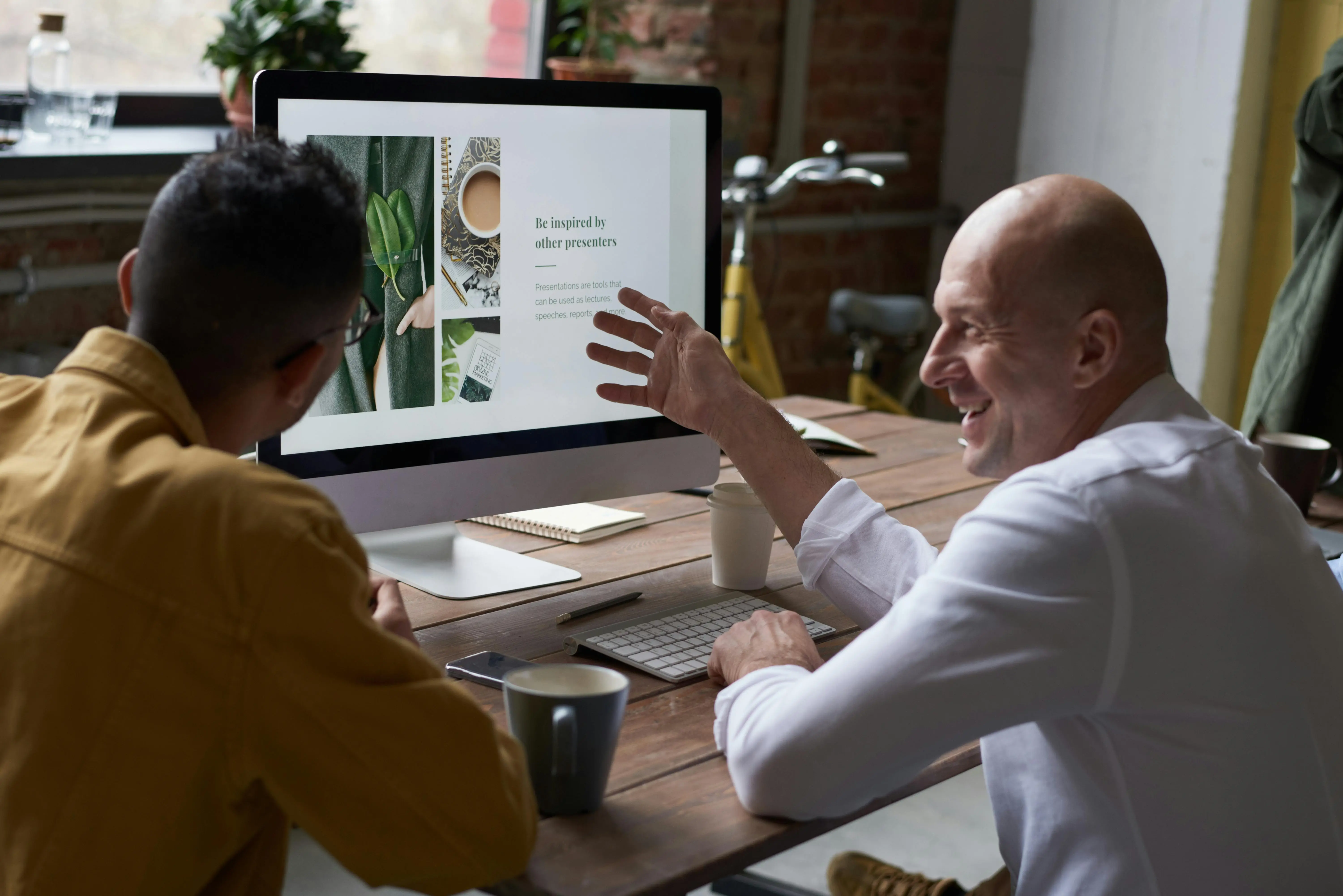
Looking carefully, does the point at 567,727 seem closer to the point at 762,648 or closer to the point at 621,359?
Result: the point at 762,648

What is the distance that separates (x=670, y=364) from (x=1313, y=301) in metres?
1.59

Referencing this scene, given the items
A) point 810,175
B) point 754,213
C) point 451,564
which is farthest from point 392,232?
point 754,213

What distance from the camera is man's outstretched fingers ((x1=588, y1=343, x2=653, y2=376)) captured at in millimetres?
1384

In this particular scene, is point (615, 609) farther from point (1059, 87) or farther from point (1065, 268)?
point (1059, 87)

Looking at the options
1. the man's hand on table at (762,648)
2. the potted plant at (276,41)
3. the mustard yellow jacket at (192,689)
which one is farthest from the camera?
the potted plant at (276,41)

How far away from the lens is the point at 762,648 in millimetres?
1112

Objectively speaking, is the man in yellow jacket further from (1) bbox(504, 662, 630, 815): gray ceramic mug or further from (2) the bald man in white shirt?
(2) the bald man in white shirt

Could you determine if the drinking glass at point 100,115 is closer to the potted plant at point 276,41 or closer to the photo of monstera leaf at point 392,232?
the potted plant at point 276,41

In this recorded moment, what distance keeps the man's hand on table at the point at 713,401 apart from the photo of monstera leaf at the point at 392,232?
0.72ft

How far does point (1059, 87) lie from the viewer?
3592 mm

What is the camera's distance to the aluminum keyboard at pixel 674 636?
1.17m

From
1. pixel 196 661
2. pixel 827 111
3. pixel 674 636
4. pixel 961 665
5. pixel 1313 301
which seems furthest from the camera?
pixel 827 111

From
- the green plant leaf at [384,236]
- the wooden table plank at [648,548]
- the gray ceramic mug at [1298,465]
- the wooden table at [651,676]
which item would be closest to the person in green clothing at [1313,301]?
the gray ceramic mug at [1298,465]

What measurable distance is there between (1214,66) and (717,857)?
2859 mm
